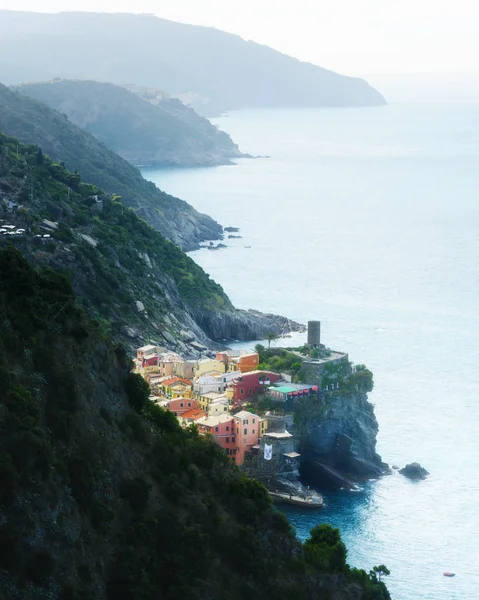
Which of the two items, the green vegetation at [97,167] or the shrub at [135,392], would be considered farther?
the green vegetation at [97,167]

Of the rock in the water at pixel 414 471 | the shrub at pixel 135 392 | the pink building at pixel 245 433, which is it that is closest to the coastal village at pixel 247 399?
the pink building at pixel 245 433

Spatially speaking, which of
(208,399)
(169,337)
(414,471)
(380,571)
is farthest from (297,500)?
(169,337)

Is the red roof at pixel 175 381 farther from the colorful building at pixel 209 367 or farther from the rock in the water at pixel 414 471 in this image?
the rock in the water at pixel 414 471

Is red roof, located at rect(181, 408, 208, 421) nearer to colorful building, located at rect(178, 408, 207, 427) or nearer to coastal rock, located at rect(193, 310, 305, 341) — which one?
colorful building, located at rect(178, 408, 207, 427)

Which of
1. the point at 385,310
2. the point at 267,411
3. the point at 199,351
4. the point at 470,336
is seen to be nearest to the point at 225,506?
the point at 267,411

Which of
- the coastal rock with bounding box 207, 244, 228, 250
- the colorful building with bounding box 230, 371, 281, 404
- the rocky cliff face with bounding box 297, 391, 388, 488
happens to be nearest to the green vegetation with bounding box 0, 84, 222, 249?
the coastal rock with bounding box 207, 244, 228, 250

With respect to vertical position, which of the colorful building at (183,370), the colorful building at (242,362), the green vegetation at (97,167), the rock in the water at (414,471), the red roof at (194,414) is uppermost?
the green vegetation at (97,167)

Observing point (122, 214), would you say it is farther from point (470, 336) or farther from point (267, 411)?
point (267, 411)
